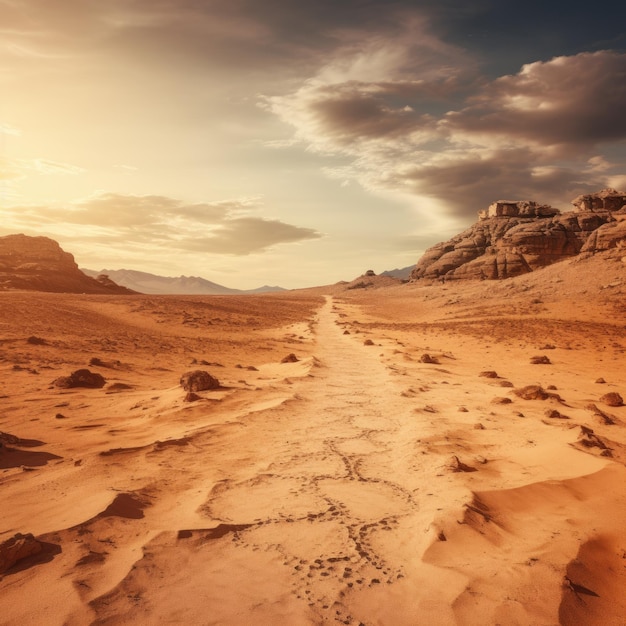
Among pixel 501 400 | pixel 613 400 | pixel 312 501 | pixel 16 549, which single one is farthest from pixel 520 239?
pixel 16 549

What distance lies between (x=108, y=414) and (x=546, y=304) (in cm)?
3623

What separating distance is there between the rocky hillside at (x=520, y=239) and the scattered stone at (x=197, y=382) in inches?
1910

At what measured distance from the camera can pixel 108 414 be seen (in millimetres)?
7812

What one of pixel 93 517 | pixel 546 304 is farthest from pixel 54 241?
pixel 93 517

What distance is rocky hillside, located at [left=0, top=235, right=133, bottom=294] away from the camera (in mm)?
45594

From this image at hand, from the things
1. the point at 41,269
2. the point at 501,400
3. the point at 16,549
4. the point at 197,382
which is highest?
the point at 41,269

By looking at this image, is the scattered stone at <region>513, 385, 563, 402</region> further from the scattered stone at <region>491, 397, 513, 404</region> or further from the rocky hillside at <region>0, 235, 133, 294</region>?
the rocky hillside at <region>0, 235, 133, 294</region>

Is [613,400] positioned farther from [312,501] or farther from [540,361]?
[312,501]

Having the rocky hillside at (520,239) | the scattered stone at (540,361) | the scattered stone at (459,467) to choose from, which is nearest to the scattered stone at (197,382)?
the scattered stone at (459,467)

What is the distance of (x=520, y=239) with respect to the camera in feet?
208

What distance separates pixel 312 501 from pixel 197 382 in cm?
561

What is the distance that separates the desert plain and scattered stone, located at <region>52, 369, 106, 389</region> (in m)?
0.25

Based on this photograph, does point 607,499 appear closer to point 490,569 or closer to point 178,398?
point 490,569

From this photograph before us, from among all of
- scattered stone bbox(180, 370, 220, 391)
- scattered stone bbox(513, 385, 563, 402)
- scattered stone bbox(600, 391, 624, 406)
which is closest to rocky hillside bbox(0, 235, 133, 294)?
scattered stone bbox(180, 370, 220, 391)
